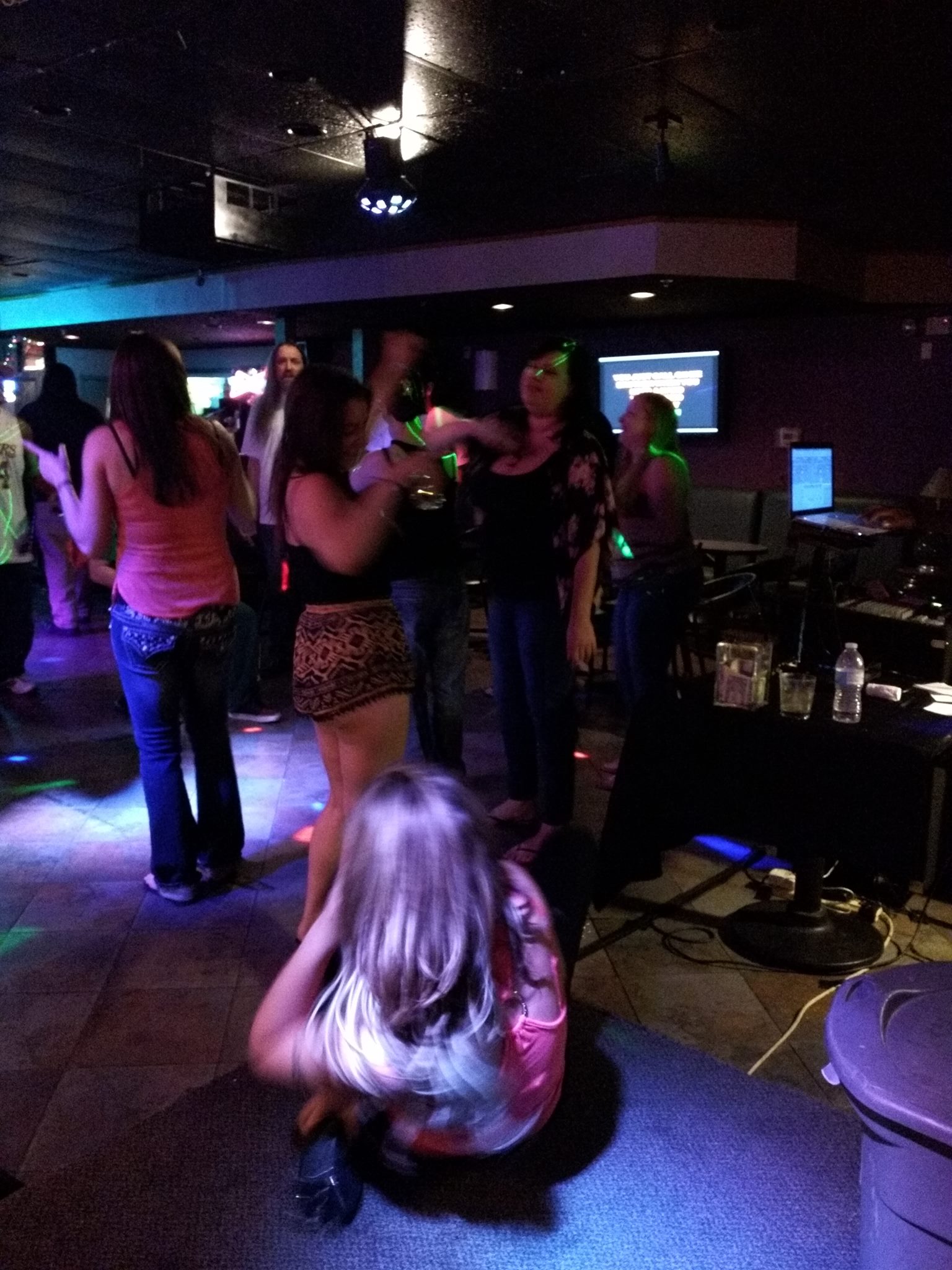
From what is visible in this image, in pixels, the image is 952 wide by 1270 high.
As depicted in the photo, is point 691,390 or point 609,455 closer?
point 609,455

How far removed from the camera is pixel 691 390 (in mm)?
8625

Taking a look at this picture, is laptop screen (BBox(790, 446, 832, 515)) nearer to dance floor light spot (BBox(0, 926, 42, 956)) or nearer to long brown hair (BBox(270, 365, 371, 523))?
long brown hair (BBox(270, 365, 371, 523))

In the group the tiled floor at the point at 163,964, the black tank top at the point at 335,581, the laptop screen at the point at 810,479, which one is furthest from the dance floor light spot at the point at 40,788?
the laptop screen at the point at 810,479

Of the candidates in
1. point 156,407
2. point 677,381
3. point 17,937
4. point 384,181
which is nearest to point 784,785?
point 156,407

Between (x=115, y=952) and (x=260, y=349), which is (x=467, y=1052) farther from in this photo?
(x=260, y=349)

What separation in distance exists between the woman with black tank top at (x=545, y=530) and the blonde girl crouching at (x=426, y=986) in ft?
4.74

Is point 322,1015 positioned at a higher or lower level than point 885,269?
lower

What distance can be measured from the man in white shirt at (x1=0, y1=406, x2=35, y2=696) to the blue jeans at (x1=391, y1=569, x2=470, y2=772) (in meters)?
1.97

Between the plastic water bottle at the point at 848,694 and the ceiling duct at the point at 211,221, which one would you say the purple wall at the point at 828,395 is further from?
the plastic water bottle at the point at 848,694

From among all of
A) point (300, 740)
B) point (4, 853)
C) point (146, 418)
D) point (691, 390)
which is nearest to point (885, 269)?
point (691, 390)

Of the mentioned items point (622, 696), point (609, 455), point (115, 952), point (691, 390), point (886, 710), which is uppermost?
point (691, 390)

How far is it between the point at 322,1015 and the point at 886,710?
66.1 inches

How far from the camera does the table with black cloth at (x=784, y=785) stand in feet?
7.41

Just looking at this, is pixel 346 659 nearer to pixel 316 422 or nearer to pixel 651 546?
pixel 316 422
